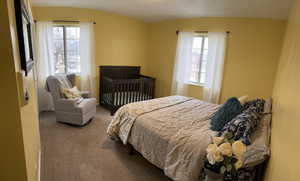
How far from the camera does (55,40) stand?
421cm

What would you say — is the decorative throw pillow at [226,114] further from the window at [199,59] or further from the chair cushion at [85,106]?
the chair cushion at [85,106]

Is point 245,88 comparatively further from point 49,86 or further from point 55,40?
point 55,40

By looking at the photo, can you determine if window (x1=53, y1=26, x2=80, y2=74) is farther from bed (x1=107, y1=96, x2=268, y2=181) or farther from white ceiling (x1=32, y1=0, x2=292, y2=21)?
bed (x1=107, y1=96, x2=268, y2=181)

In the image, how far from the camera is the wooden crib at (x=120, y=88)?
14.1 ft

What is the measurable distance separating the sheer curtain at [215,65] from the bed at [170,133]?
3.44ft

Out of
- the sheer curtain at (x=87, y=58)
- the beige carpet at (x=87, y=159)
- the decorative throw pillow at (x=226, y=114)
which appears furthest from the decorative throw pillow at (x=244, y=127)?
the sheer curtain at (x=87, y=58)

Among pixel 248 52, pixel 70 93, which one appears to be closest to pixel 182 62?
pixel 248 52

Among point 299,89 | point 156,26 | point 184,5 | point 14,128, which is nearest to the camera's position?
point 14,128

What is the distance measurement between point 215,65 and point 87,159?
3.21m

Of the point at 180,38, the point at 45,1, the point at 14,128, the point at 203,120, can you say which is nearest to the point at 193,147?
the point at 203,120

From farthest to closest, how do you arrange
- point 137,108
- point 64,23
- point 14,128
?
point 64,23, point 137,108, point 14,128

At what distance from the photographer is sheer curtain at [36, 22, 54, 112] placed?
12.9ft

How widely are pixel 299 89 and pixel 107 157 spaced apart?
7.71 feet

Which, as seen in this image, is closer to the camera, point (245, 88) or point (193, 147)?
point (193, 147)
